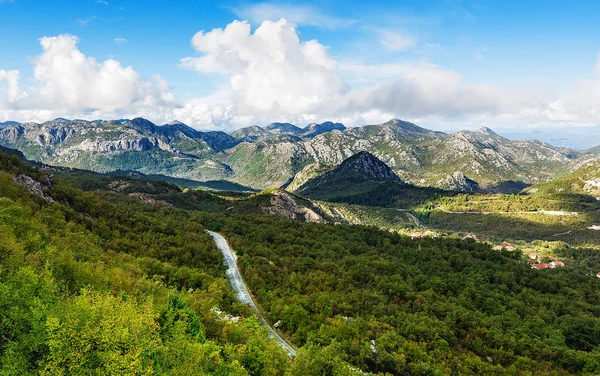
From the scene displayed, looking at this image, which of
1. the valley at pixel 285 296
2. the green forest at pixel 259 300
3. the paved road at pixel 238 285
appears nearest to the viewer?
the green forest at pixel 259 300

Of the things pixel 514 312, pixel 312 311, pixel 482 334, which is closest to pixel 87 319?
pixel 312 311

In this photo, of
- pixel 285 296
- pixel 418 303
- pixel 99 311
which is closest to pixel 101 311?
pixel 99 311

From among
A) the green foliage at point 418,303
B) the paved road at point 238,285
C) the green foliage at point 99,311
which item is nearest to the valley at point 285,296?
the green foliage at point 99,311

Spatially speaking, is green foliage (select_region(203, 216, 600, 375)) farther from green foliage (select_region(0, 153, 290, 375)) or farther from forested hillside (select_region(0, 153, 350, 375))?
green foliage (select_region(0, 153, 290, 375))

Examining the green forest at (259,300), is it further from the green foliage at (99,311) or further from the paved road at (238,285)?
the paved road at (238,285)

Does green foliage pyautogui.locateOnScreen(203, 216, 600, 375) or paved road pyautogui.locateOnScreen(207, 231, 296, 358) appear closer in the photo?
paved road pyautogui.locateOnScreen(207, 231, 296, 358)

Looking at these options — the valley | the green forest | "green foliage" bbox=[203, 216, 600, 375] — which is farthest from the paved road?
the green forest
